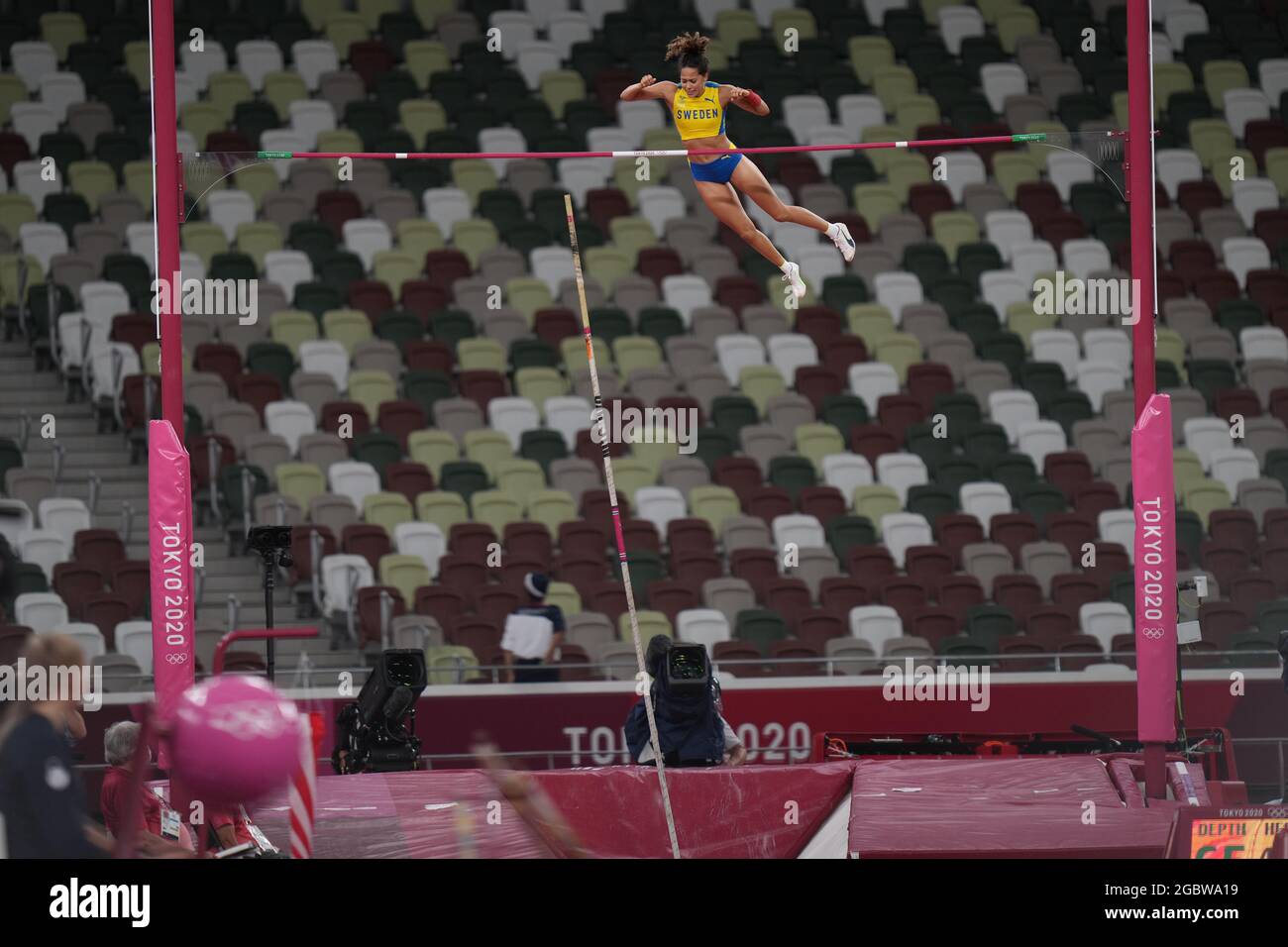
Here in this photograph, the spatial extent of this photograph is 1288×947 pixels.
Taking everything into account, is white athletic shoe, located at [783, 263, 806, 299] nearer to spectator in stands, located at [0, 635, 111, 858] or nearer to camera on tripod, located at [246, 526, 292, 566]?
camera on tripod, located at [246, 526, 292, 566]

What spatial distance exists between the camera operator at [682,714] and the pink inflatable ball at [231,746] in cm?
469

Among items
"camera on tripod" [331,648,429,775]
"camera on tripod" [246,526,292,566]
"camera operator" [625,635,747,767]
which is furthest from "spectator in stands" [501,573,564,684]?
"camera on tripod" [246,526,292,566]

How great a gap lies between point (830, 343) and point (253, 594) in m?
5.48

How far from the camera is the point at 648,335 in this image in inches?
637

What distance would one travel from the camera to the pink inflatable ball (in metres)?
4.81

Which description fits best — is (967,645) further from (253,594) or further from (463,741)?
(253,594)

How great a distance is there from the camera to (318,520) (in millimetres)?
13930

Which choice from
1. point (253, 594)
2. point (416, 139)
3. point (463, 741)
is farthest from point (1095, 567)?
point (416, 139)

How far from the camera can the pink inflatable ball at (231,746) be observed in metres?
4.81

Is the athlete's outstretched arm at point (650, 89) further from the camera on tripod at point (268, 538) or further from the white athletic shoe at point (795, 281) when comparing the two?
the camera on tripod at point (268, 538)

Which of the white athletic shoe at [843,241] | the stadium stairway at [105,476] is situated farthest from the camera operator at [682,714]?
the stadium stairway at [105,476]

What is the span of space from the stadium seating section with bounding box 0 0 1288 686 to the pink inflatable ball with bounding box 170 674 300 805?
23.0 ft

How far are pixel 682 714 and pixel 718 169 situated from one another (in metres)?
2.79

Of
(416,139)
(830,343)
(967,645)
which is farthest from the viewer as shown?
(416,139)
